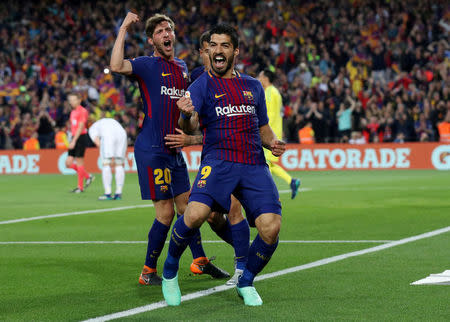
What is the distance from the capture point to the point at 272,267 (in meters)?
8.41

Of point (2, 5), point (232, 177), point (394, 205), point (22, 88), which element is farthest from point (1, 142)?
point (232, 177)

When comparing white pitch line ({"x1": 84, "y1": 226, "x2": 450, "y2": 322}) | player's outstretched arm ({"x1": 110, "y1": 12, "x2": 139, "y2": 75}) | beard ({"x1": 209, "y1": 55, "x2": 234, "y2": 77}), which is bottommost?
white pitch line ({"x1": 84, "y1": 226, "x2": 450, "y2": 322})

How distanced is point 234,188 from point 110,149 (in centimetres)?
1183

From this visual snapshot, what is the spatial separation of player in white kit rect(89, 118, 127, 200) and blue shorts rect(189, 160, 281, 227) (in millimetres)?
11628

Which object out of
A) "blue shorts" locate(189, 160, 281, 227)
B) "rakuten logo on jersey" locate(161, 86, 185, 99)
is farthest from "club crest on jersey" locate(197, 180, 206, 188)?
"rakuten logo on jersey" locate(161, 86, 185, 99)

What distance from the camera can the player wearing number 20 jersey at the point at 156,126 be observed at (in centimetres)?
764

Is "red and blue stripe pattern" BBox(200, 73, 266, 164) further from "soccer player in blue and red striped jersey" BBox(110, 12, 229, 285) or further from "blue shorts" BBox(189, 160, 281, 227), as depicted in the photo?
"soccer player in blue and red striped jersey" BBox(110, 12, 229, 285)

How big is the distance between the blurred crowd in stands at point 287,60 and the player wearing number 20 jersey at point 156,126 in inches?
800

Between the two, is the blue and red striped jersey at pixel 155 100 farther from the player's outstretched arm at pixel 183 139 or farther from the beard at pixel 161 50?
the player's outstretched arm at pixel 183 139

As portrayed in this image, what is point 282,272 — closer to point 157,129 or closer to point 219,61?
point 157,129

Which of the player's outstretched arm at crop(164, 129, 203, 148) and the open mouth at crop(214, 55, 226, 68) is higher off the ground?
the open mouth at crop(214, 55, 226, 68)

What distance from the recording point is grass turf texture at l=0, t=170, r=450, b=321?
6.26 meters

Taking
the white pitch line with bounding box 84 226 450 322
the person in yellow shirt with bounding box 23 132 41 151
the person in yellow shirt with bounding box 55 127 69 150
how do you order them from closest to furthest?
the white pitch line with bounding box 84 226 450 322, the person in yellow shirt with bounding box 55 127 69 150, the person in yellow shirt with bounding box 23 132 41 151

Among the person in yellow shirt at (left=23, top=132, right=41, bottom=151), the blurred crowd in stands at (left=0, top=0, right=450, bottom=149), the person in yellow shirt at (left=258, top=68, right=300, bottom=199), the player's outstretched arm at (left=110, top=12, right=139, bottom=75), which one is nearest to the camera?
the player's outstretched arm at (left=110, top=12, right=139, bottom=75)
